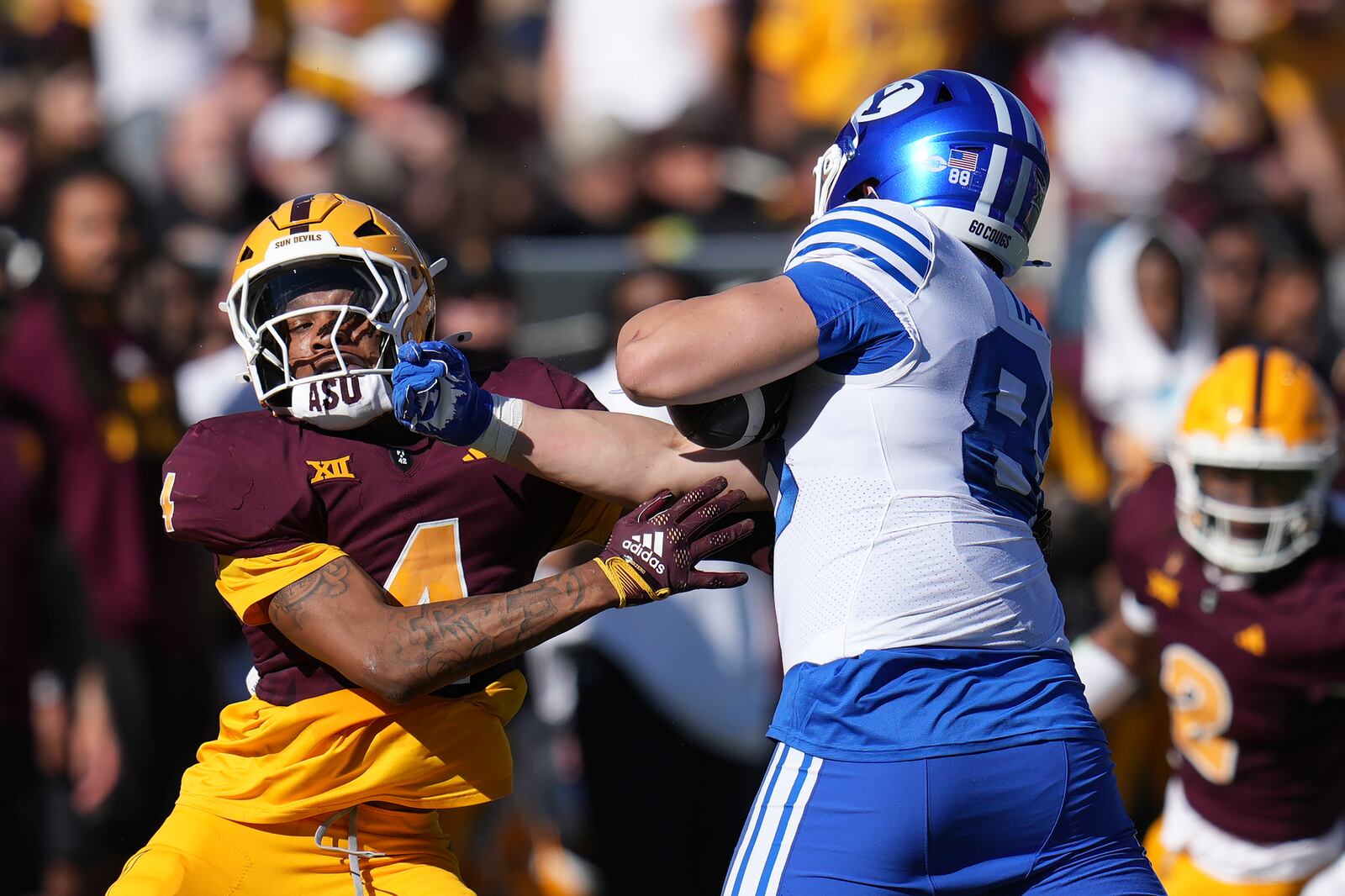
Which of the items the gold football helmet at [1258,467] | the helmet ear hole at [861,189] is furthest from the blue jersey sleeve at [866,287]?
the gold football helmet at [1258,467]

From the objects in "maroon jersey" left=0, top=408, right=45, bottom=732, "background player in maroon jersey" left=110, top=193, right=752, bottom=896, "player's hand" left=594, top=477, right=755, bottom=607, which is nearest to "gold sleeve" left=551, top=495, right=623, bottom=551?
"background player in maroon jersey" left=110, top=193, right=752, bottom=896

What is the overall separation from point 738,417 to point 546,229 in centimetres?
444

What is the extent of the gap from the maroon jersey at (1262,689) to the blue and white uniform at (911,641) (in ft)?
7.19

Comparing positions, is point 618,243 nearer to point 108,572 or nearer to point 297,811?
point 108,572

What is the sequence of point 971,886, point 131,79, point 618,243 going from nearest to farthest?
1. point 971,886
2. point 618,243
3. point 131,79

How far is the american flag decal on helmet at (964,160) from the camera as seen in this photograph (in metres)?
3.09

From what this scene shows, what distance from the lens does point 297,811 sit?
3350 millimetres

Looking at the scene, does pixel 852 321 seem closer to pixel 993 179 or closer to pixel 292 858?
pixel 993 179

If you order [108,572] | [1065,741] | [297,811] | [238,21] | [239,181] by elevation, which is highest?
[238,21]

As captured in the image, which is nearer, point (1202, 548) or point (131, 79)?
point (1202, 548)

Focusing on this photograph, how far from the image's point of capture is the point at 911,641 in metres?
2.89

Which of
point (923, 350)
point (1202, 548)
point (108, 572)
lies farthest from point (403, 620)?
point (108, 572)

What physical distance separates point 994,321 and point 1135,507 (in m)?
2.66

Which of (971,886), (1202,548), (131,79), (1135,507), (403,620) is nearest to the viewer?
(971,886)
